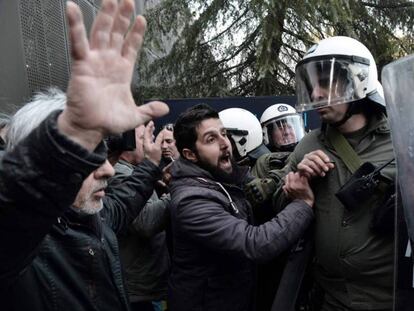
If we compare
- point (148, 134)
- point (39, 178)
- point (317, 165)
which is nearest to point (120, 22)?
point (39, 178)

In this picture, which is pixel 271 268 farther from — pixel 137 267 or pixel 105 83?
pixel 105 83

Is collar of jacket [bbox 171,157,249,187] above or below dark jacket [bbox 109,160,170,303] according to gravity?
above

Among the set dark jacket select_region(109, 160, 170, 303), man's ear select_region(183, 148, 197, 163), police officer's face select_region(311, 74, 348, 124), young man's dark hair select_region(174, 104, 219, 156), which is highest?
police officer's face select_region(311, 74, 348, 124)

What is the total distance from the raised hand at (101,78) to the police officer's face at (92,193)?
0.68m

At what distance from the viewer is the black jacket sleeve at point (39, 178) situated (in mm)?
898

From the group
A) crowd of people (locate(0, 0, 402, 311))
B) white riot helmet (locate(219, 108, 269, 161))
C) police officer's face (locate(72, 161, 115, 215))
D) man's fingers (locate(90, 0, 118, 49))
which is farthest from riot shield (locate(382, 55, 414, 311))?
white riot helmet (locate(219, 108, 269, 161))

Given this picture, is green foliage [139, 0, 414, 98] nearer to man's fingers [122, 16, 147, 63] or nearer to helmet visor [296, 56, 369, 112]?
helmet visor [296, 56, 369, 112]

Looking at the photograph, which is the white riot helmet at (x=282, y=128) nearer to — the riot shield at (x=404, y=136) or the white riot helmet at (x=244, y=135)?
the white riot helmet at (x=244, y=135)

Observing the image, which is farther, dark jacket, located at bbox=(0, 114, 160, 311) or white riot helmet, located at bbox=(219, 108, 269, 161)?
white riot helmet, located at bbox=(219, 108, 269, 161)

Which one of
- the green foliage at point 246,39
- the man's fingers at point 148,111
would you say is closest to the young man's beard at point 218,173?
the man's fingers at point 148,111

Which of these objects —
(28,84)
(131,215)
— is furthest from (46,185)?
(28,84)

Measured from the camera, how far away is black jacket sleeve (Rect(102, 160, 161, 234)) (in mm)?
2252

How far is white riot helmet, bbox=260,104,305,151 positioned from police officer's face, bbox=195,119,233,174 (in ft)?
4.89

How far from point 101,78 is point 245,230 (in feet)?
4.32
